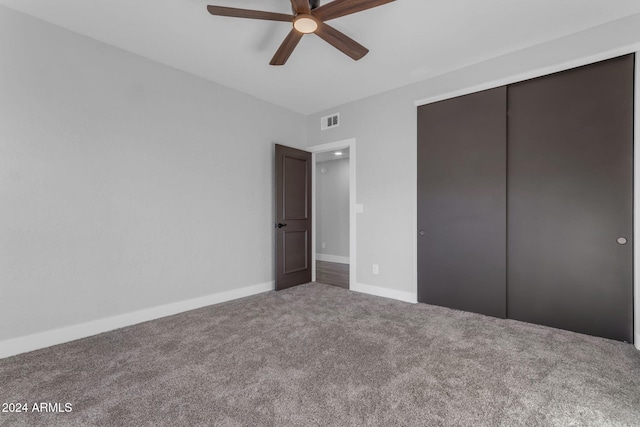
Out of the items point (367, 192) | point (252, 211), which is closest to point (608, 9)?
point (367, 192)

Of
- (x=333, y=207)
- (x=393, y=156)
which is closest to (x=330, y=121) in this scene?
(x=393, y=156)

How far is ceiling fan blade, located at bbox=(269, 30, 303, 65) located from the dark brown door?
1.73 meters

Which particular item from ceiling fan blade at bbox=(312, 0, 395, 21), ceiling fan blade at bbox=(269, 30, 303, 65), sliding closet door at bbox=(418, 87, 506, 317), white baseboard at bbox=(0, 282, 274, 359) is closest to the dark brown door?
white baseboard at bbox=(0, 282, 274, 359)

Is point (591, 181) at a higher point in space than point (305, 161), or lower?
lower

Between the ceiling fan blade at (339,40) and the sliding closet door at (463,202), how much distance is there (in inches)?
57.8

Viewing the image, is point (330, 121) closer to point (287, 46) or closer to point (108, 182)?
point (287, 46)

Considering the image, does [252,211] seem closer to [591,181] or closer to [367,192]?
[367,192]

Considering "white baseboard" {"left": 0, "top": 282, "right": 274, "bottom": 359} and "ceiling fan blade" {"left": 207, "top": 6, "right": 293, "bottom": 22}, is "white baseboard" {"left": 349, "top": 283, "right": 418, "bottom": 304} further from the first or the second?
"ceiling fan blade" {"left": 207, "top": 6, "right": 293, "bottom": 22}

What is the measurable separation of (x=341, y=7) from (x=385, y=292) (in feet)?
10.6

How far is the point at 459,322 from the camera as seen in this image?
117 inches

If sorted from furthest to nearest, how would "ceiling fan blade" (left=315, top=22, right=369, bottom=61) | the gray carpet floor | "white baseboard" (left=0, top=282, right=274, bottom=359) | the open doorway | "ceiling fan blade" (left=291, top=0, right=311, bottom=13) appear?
the open doorway, "white baseboard" (left=0, top=282, right=274, bottom=359), "ceiling fan blade" (left=315, top=22, right=369, bottom=61), "ceiling fan blade" (left=291, top=0, right=311, bottom=13), the gray carpet floor

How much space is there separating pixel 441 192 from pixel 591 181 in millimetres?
1303

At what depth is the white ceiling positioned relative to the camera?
2.34 metres

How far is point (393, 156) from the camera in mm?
3879
